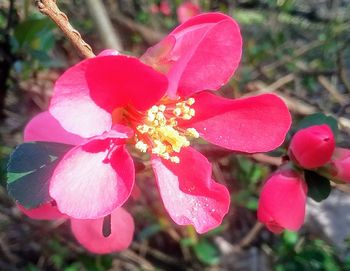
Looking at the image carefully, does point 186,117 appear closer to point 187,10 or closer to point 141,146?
point 141,146

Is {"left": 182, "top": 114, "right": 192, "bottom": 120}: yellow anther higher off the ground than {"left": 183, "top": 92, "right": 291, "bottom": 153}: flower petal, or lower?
higher

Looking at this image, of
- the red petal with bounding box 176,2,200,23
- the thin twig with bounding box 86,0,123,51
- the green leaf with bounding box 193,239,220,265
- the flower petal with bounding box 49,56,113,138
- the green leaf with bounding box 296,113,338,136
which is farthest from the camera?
the red petal with bounding box 176,2,200,23

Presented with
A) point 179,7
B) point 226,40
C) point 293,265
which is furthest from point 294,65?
point 226,40

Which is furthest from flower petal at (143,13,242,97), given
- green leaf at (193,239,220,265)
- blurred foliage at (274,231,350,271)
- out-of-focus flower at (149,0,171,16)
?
out-of-focus flower at (149,0,171,16)

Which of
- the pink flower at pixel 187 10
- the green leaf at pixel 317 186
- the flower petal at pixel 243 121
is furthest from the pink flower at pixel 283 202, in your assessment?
the pink flower at pixel 187 10

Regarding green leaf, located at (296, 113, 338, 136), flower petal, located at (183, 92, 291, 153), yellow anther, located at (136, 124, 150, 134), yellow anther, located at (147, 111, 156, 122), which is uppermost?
yellow anther, located at (147, 111, 156, 122)

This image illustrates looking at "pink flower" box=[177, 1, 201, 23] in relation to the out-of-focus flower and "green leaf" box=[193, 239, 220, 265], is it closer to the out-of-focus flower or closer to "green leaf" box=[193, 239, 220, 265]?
the out-of-focus flower

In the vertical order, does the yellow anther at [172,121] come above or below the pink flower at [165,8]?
above

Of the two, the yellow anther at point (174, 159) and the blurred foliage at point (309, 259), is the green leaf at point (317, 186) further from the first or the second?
the blurred foliage at point (309, 259)
